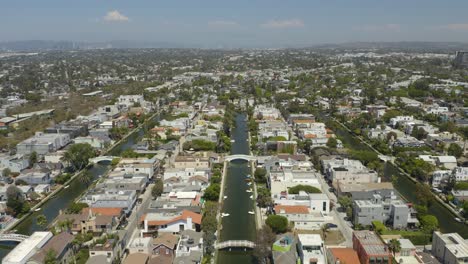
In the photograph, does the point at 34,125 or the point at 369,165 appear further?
the point at 34,125

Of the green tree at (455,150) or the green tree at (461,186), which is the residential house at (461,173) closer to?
the green tree at (461,186)

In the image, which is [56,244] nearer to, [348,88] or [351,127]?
[351,127]

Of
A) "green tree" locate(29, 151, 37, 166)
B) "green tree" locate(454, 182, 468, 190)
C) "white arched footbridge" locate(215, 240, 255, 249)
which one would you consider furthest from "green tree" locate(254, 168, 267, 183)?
"green tree" locate(29, 151, 37, 166)

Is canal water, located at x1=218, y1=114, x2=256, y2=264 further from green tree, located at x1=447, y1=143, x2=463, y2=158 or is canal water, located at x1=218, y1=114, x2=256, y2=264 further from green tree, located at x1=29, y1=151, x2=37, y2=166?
green tree, located at x1=447, y1=143, x2=463, y2=158

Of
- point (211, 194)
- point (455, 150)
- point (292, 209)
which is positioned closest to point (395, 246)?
point (292, 209)

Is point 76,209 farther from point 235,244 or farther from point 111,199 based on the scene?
point 235,244

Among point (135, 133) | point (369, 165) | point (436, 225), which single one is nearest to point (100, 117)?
point (135, 133)
